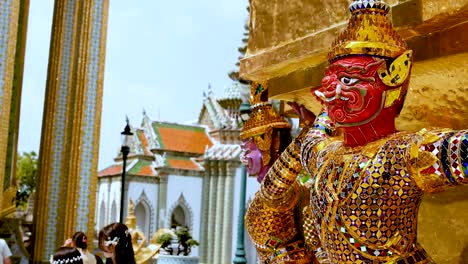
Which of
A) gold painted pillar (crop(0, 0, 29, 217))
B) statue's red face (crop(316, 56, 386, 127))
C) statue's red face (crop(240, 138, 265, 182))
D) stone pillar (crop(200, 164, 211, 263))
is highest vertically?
gold painted pillar (crop(0, 0, 29, 217))

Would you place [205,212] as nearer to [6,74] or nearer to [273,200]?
[6,74]

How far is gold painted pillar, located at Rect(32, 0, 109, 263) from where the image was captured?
983 centimetres

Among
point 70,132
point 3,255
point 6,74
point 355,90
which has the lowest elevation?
point 3,255

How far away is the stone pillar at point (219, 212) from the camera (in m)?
23.4

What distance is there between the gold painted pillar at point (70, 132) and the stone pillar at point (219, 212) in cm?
1374

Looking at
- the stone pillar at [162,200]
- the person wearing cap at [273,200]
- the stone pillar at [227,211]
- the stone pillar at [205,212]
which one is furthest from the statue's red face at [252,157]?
the stone pillar at [162,200]

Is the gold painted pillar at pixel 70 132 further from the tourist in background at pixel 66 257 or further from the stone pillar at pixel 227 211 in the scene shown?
the stone pillar at pixel 227 211

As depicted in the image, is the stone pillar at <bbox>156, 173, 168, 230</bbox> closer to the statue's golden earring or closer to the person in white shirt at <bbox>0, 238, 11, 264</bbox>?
the person in white shirt at <bbox>0, 238, 11, 264</bbox>

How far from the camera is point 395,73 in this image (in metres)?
1.52

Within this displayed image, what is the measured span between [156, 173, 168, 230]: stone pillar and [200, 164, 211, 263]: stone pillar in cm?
166

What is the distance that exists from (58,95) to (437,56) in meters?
9.06

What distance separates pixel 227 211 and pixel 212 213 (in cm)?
107

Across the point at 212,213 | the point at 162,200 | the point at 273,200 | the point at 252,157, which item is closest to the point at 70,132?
the point at 252,157

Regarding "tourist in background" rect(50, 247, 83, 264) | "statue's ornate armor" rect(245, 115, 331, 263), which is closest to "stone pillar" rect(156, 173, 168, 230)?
"tourist in background" rect(50, 247, 83, 264)
